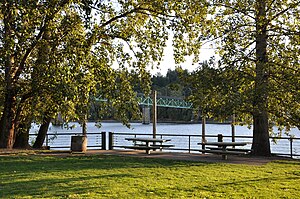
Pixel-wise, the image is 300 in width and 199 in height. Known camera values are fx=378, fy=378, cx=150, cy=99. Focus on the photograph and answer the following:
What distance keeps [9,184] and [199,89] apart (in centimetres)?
756

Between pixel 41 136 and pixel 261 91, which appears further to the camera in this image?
pixel 41 136

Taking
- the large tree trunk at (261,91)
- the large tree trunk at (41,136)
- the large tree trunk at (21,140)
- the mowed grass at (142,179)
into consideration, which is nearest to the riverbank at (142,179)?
the mowed grass at (142,179)

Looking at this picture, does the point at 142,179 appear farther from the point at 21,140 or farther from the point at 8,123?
the point at 21,140

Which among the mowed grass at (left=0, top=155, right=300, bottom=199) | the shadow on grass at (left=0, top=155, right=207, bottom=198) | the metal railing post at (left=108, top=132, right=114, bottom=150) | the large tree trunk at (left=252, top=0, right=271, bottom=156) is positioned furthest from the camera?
the metal railing post at (left=108, top=132, right=114, bottom=150)

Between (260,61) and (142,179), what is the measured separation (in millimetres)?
6685

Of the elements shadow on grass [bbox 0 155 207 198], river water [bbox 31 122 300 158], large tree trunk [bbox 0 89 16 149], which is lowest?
shadow on grass [bbox 0 155 207 198]

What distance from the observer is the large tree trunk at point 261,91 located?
1191 centimetres

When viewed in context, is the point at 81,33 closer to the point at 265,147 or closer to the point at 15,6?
the point at 15,6

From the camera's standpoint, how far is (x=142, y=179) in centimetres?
808

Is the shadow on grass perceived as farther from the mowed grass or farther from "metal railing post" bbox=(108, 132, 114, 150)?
"metal railing post" bbox=(108, 132, 114, 150)

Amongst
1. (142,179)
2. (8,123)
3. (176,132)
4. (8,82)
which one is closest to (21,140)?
(8,123)

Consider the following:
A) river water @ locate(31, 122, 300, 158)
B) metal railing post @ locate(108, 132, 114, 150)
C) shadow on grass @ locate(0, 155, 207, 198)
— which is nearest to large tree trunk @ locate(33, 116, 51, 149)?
river water @ locate(31, 122, 300, 158)

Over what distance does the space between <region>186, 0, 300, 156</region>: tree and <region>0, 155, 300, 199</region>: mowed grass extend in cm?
217

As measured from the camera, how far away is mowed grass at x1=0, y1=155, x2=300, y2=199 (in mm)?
6684
